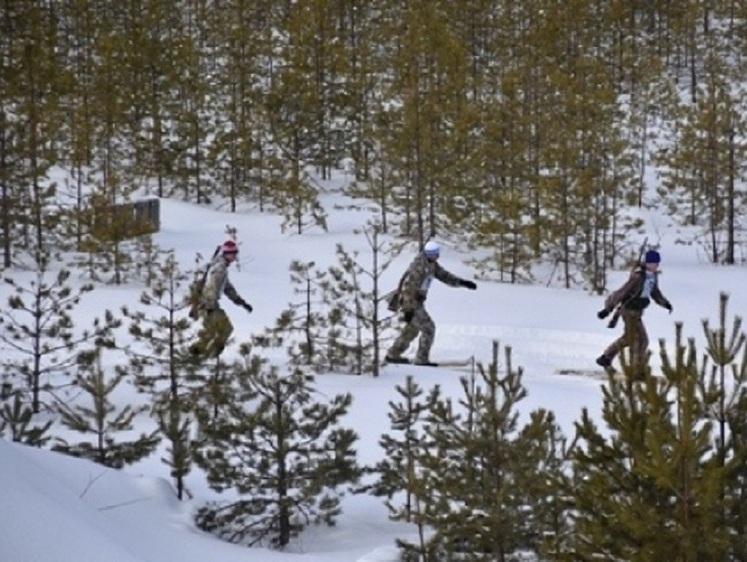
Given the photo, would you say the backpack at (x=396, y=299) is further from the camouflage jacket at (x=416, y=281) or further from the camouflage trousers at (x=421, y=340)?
the camouflage trousers at (x=421, y=340)

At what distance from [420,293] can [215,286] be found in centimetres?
274

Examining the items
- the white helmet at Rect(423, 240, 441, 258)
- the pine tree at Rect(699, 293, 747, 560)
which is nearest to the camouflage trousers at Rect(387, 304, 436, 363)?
the white helmet at Rect(423, 240, 441, 258)


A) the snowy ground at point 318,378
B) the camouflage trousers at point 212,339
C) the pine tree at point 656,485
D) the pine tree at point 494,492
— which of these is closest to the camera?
the pine tree at point 656,485

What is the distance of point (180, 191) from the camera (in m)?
31.8

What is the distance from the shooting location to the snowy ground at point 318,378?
5004mm

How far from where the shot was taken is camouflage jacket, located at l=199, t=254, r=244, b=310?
42.0 feet

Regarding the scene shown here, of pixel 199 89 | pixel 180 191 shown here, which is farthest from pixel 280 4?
pixel 180 191

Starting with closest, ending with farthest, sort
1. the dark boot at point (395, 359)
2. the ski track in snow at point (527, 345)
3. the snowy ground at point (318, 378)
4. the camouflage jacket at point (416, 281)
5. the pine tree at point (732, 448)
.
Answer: the pine tree at point (732, 448) < the snowy ground at point (318, 378) < the dark boot at point (395, 359) < the camouflage jacket at point (416, 281) < the ski track in snow at point (527, 345)

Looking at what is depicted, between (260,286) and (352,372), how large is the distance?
7.32 metres

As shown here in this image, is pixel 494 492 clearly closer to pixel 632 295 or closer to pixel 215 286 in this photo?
pixel 632 295

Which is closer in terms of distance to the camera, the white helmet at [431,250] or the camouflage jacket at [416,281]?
the white helmet at [431,250]

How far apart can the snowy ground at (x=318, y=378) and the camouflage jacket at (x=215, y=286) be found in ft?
5.84

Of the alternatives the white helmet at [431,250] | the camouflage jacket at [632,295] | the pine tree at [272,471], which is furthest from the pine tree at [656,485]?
the white helmet at [431,250]

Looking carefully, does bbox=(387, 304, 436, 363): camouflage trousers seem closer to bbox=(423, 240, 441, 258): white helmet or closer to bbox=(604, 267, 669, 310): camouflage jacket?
bbox=(423, 240, 441, 258): white helmet
